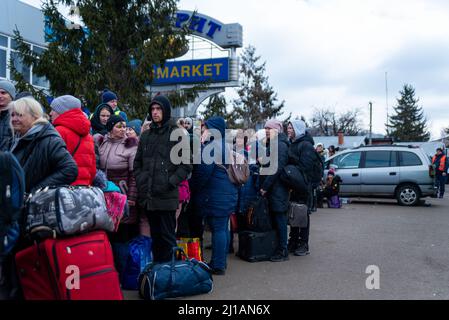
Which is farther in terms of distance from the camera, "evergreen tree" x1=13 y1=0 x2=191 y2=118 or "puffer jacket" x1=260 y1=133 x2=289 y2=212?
"evergreen tree" x1=13 y1=0 x2=191 y2=118

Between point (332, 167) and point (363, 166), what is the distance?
1095 mm

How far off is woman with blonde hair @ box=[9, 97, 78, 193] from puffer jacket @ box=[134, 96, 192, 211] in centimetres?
122

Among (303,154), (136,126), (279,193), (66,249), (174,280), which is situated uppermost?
(136,126)

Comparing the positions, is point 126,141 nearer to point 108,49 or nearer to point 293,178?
point 293,178

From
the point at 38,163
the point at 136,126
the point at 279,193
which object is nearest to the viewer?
the point at 38,163

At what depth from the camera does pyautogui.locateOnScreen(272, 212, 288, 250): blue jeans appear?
6.33 meters

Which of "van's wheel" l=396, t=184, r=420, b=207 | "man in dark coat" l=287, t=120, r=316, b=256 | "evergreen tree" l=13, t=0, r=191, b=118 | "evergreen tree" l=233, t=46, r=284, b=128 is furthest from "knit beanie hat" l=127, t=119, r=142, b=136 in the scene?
"evergreen tree" l=233, t=46, r=284, b=128

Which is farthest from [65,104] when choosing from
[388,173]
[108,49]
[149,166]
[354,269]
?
[388,173]

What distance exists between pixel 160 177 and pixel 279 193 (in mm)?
2126

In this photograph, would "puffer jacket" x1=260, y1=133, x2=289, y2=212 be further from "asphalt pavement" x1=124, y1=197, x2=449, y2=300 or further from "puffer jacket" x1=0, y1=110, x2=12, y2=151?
"puffer jacket" x1=0, y1=110, x2=12, y2=151

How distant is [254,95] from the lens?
45938 millimetres
